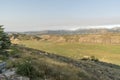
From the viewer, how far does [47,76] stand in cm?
1222

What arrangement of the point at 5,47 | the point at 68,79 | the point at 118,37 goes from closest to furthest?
the point at 68,79 → the point at 5,47 → the point at 118,37

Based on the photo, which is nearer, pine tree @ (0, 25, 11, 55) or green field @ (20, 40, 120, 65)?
pine tree @ (0, 25, 11, 55)

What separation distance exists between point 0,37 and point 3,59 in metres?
1.53

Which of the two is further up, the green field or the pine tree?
the pine tree

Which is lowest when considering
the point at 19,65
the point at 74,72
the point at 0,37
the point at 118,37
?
the point at 118,37

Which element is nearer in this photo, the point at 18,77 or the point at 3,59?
the point at 18,77

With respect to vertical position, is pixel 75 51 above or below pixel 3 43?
below

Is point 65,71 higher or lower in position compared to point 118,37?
higher

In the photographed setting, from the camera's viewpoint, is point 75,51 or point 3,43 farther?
point 75,51

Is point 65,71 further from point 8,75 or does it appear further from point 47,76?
point 8,75

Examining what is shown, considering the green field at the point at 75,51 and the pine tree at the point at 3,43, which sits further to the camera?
the green field at the point at 75,51

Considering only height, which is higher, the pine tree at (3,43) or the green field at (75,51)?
→ the pine tree at (3,43)

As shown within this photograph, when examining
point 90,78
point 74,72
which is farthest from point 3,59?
point 90,78

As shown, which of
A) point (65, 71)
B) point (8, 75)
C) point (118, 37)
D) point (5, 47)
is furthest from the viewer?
point (118, 37)
